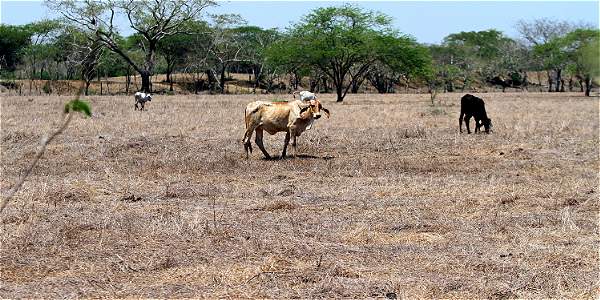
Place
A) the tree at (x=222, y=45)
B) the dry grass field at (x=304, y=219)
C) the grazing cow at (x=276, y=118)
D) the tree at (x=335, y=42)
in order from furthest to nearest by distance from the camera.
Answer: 1. the tree at (x=222, y=45)
2. the tree at (x=335, y=42)
3. the grazing cow at (x=276, y=118)
4. the dry grass field at (x=304, y=219)

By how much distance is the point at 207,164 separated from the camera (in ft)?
38.3

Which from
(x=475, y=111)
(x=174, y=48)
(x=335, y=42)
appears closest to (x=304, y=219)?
(x=475, y=111)

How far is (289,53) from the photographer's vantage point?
130 ft

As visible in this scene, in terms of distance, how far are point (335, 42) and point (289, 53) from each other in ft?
9.97

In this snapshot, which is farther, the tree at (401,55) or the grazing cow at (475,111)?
the tree at (401,55)

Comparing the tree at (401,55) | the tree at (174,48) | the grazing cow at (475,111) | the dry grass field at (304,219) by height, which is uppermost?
the tree at (174,48)

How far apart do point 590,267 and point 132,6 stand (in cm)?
3990

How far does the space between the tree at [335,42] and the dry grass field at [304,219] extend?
22763 mm

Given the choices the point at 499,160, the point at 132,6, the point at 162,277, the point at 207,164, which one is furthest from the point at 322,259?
the point at 132,6

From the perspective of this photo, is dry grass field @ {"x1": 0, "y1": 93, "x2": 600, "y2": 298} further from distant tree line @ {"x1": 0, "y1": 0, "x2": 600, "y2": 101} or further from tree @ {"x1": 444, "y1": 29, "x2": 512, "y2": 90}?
tree @ {"x1": 444, "y1": 29, "x2": 512, "y2": 90}

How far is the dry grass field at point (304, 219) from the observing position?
220 inches

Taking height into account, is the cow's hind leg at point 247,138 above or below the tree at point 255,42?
below

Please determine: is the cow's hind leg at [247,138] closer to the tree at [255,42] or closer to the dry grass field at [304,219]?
the dry grass field at [304,219]

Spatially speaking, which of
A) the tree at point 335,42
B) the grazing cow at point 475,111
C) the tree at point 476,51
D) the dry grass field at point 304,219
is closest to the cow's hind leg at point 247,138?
the dry grass field at point 304,219
